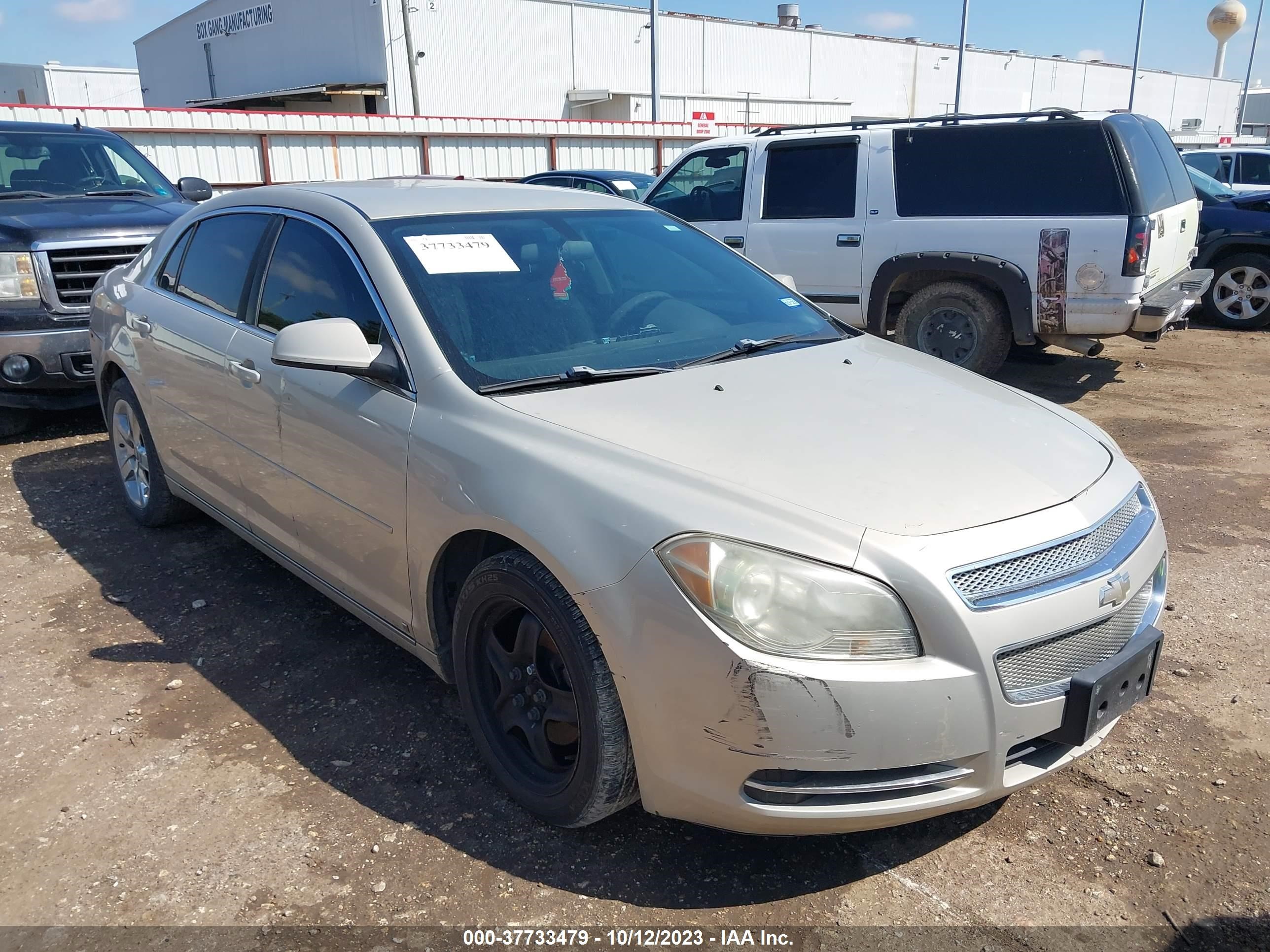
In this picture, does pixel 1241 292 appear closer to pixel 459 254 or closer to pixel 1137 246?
pixel 1137 246

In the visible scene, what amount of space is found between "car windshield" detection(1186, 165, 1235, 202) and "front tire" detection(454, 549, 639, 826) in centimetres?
1038

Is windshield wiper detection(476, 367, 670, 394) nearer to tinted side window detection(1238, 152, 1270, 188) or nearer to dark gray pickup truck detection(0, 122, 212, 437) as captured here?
dark gray pickup truck detection(0, 122, 212, 437)

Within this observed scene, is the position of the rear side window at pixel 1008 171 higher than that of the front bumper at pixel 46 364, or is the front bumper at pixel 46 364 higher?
the rear side window at pixel 1008 171

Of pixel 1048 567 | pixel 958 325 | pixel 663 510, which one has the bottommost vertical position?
pixel 958 325

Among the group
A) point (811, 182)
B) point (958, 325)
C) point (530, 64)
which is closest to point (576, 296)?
point (958, 325)

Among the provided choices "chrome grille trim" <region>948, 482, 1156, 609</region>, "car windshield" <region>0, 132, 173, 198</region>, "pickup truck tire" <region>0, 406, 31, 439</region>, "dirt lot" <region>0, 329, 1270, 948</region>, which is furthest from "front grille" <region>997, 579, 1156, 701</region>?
"car windshield" <region>0, 132, 173, 198</region>

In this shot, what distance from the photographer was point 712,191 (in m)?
8.59

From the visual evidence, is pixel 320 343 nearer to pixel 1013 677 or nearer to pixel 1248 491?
pixel 1013 677

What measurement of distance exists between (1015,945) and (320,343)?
2.48 metres

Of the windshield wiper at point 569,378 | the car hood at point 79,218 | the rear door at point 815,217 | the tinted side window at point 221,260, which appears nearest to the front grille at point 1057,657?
the windshield wiper at point 569,378

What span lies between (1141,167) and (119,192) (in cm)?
748

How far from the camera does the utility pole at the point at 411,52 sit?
3216 centimetres

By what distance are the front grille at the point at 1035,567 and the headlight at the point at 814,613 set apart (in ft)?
0.56

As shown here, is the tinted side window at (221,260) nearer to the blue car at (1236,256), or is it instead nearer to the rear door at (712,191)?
the rear door at (712,191)
